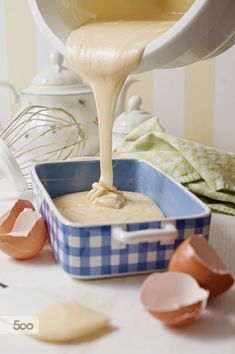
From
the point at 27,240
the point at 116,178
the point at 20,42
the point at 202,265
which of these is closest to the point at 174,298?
the point at 202,265

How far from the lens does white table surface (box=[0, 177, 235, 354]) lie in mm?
401

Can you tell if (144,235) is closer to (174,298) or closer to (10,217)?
(174,298)

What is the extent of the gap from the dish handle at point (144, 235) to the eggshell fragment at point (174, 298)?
42 mm

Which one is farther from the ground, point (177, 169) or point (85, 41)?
point (85, 41)

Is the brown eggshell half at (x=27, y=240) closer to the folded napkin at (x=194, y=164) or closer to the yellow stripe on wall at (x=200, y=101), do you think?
the folded napkin at (x=194, y=164)

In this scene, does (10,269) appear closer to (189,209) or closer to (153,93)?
(189,209)

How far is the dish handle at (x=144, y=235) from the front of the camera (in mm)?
465

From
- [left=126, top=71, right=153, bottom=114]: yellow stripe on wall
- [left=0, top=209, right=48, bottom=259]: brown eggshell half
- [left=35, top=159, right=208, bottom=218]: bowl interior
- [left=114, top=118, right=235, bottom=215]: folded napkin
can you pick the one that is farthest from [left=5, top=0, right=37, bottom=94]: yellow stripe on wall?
[left=0, top=209, right=48, bottom=259]: brown eggshell half

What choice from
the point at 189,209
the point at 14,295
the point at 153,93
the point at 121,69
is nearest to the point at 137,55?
the point at 121,69

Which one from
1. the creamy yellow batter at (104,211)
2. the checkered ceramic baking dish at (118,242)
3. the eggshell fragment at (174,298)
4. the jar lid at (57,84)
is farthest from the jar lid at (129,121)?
the eggshell fragment at (174,298)

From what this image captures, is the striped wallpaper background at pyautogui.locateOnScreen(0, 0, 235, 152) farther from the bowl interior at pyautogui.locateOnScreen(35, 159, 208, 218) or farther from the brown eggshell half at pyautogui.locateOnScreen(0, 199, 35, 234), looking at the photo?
the brown eggshell half at pyautogui.locateOnScreen(0, 199, 35, 234)

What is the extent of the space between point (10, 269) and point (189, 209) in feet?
0.63

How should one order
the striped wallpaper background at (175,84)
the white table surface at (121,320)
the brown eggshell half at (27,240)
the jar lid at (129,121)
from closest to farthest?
the white table surface at (121,320)
the brown eggshell half at (27,240)
the jar lid at (129,121)
the striped wallpaper background at (175,84)

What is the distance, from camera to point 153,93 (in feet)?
3.95
